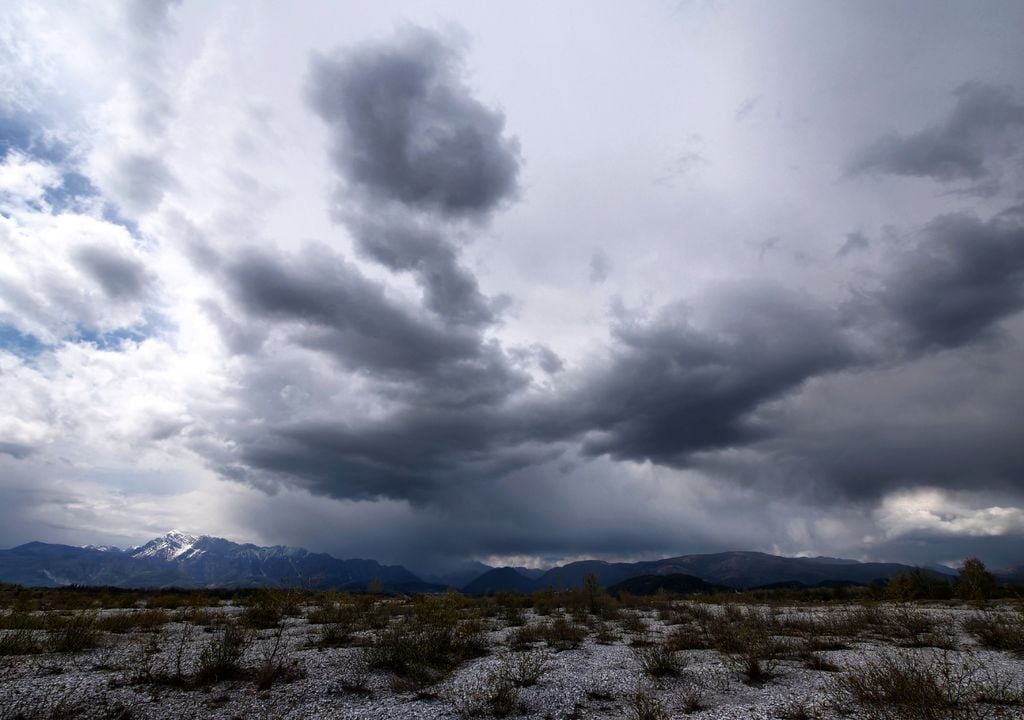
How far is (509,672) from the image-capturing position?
1286 cm

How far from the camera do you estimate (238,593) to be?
44.5 m

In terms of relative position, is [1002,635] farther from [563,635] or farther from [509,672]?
[509,672]

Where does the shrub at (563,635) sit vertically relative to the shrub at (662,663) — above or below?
below

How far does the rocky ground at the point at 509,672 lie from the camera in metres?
10.2

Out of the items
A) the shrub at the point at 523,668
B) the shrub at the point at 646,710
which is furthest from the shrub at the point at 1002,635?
the shrub at the point at 523,668

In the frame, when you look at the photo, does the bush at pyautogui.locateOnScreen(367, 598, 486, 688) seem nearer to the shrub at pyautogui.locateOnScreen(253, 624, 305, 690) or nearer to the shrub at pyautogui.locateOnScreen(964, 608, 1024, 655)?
the shrub at pyautogui.locateOnScreen(253, 624, 305, 690)

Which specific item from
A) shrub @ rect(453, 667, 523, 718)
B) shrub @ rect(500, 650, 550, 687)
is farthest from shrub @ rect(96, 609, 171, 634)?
shrub @ rect(453, 667, 523, 718)

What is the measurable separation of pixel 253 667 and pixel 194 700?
246 centimetres

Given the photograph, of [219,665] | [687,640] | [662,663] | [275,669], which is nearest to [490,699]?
[662,663]

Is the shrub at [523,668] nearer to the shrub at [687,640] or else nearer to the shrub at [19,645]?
the shrub at [687,640]

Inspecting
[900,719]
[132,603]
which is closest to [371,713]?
[900,719]

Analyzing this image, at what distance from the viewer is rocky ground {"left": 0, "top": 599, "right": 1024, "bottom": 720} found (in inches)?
403

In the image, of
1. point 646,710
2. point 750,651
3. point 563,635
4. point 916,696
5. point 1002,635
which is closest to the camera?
point 916,696

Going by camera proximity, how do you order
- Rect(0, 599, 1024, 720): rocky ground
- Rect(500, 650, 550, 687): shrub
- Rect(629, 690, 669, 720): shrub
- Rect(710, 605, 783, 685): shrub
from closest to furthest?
Rect(629, 690, 669, 720): shrub < Rect(0, 599, 1024, 720): rocky ground < Rect(500, 650, 550, 687): shrub < Rect(710, 605, 783, 685): shrub
